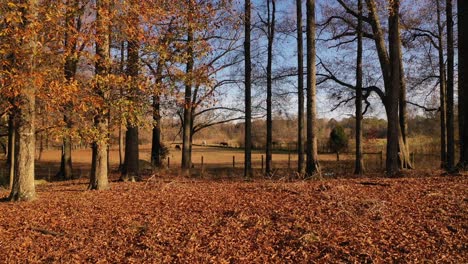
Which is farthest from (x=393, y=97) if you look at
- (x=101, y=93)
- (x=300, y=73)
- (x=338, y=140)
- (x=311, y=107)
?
(x=338, y=140)

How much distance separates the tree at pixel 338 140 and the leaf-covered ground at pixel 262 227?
33413mm

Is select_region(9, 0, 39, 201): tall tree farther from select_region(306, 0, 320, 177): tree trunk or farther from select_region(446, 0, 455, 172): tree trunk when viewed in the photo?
select_region(446, 0, 455, 172): tree trunk

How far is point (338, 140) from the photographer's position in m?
41.8

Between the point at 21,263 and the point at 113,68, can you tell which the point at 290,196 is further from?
the point at 113,68

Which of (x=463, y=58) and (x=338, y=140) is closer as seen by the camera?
(x=463, y=58)

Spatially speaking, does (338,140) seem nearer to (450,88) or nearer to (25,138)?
(450,88)

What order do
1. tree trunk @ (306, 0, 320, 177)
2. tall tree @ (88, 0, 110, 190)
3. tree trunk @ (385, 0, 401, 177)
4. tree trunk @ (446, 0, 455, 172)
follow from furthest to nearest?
tree trunk @ (446, 0, 455, 172)
tree trunk @ (306, 0, 320, 177)
tree trunk @ (385, 0, 401, 177)
tall tree @ (88, 0, 110, 190)

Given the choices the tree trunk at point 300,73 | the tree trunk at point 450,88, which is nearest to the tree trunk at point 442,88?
the tree trunk at point 450,88

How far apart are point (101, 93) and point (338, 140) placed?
35.6 meters

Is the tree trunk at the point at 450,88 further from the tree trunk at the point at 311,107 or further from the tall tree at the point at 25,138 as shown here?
the tall tree at the point at 25,138

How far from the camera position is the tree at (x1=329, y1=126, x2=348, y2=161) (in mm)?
41259

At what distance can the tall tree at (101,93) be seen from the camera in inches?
357

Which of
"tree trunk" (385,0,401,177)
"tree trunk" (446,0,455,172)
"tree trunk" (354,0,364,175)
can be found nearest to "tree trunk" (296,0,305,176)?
"tree trunk" (354,0,364,175)

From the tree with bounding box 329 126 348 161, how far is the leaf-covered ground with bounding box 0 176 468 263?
33413 mm
